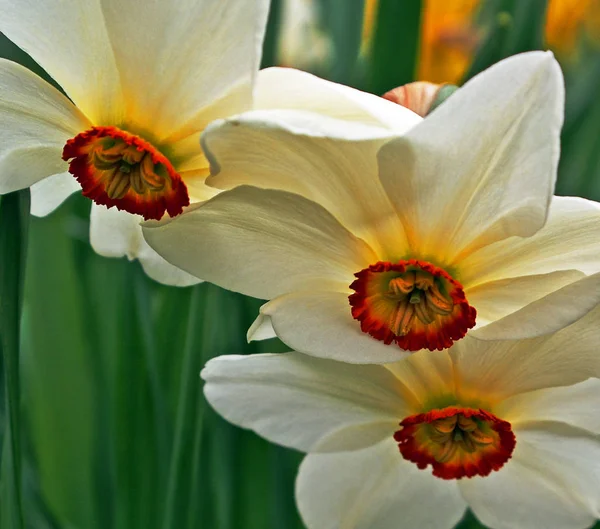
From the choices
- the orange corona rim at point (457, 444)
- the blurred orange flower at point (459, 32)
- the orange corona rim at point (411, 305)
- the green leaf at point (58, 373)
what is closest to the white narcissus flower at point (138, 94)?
the orange corona rim at point (411, 305)

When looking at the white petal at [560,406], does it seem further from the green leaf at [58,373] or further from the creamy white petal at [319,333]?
the green leaf at [58,373]

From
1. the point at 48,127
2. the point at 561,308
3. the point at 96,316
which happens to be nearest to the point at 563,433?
the point at 561,308

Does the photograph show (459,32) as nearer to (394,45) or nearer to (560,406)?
(394,45)

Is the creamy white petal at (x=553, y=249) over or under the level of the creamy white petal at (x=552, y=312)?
over

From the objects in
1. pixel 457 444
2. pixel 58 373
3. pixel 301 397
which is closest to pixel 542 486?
pixel 457 444

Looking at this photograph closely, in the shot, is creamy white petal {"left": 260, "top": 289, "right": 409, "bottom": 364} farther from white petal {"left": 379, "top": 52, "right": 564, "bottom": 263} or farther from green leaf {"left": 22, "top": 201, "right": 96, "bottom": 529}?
green leaf {"left": 22, "top": 201, "right": 96, "bottom": 529}

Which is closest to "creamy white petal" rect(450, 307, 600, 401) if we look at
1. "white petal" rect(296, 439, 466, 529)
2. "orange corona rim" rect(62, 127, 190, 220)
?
"white petal" rect(296, 439, 466, 529)
